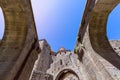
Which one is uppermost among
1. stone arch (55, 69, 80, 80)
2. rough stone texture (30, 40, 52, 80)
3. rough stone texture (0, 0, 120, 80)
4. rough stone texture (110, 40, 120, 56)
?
rough stone texture (0, 0, 120, 80)

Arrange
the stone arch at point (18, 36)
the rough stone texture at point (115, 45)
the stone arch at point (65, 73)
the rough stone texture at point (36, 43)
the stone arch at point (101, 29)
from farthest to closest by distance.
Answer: the stone arch at point (65, 73)
the rough stone texture at point (115, 45)
the stone arch at point (101, 29)
the stone arch at point (18, 36)
the rough stone texture at point (36, 43)

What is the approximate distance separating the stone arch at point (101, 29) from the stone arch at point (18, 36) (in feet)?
6.75

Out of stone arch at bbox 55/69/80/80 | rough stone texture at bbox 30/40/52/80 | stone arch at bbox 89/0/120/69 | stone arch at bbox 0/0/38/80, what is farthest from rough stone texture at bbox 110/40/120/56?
stone arch at bbox 0/0/38/80

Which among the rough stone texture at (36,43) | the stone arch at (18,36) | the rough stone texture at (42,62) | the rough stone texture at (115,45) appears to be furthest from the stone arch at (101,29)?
the rough stone texture at (42,62)

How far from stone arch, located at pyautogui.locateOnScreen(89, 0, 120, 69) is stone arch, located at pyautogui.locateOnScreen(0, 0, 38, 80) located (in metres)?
2.06

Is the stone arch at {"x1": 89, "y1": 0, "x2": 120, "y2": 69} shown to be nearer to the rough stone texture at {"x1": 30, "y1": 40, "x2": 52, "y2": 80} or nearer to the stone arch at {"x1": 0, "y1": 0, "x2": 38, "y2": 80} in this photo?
the stone arch at {"x1": 0, "y1": 0, "x2": 38, "y2": 80}

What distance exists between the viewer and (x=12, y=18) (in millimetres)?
6184

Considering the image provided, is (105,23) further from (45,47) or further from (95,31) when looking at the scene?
(45,47)

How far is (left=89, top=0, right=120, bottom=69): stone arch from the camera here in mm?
6078

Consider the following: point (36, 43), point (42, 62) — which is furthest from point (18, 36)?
point (42, 62)

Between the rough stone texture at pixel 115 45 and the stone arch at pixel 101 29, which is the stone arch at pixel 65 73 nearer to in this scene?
the rough stone texture at pixel 115 45

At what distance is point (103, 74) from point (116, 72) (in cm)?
36

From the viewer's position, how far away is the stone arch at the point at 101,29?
19.9ft

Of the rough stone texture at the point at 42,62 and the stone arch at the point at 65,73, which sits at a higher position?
the stone arch at the point at 65,73
